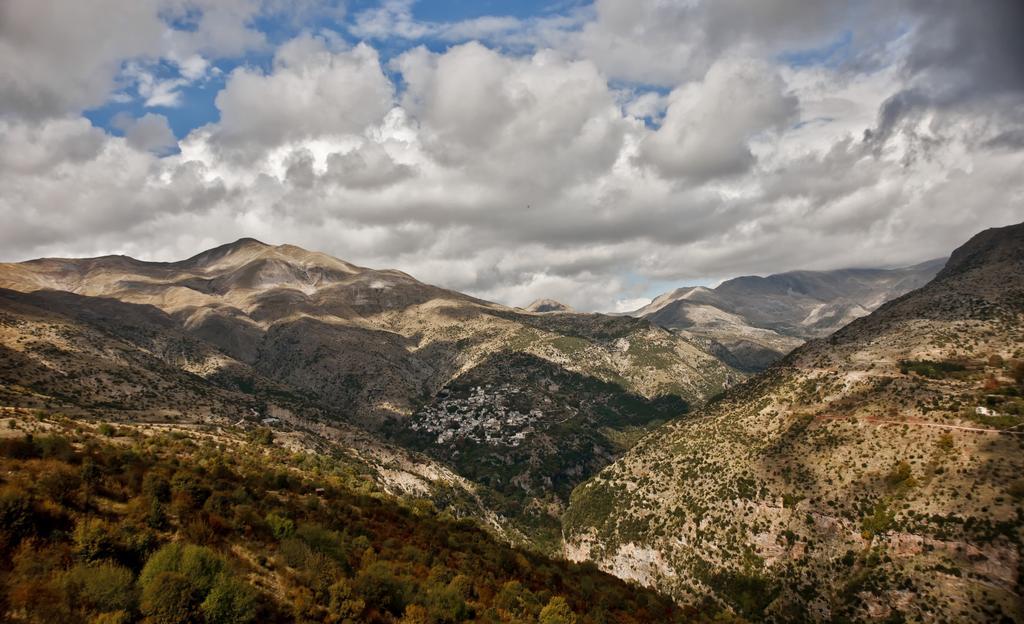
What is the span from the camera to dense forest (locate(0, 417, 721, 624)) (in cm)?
1859

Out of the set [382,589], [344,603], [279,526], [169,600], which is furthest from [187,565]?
[279,526]

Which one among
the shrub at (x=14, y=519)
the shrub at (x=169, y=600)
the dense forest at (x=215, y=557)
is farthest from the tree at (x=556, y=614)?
the shrub at (x=14, y=519)

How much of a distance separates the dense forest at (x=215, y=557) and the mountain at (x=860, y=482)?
59.2 metres

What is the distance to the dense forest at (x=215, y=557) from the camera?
61.0 feet

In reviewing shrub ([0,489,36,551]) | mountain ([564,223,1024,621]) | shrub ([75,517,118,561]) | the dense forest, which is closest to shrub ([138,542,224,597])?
the dense forest

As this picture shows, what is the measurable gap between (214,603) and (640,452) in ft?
501

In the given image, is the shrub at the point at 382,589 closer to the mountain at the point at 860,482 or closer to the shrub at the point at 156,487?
the shrub at the point at 156,487

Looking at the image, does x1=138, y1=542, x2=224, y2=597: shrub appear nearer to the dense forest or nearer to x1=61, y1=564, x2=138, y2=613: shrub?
the dense forest

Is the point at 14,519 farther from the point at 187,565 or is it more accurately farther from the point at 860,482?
the point at 860,482

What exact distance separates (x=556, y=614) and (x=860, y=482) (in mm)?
87371

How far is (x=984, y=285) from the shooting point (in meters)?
137

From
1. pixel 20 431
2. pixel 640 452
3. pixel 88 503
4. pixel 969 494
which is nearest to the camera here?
pixel 88 503

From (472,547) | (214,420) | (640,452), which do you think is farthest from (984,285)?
(214,420)

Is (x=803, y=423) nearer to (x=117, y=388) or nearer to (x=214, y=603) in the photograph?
(x=214, y=603)
